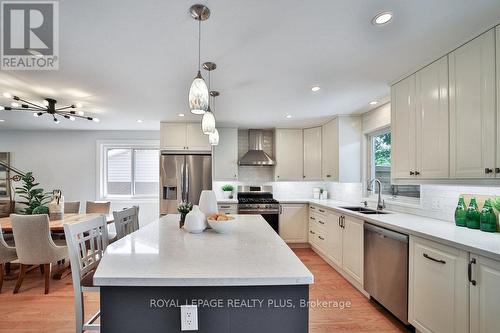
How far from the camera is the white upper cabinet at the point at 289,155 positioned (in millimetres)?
4816

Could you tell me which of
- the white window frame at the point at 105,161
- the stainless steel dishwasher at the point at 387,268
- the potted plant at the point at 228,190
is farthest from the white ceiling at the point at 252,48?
the white window frame at the point at 105,161

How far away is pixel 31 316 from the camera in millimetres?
2322

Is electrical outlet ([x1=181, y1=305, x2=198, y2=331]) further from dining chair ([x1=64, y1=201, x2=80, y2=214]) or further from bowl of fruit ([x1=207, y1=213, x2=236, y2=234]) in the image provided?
dining chair ([x1=64, y1=201, x2=80, y2=214])

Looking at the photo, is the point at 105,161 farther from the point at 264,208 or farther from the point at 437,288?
the point at 437,288

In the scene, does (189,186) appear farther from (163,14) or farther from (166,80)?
(163,14)

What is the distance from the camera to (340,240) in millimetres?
3232

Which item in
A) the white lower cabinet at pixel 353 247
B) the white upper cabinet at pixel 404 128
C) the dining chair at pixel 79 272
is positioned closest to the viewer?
the dining chair at pixel 79 272

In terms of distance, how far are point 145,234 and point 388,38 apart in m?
2.33

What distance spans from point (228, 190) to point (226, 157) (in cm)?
70

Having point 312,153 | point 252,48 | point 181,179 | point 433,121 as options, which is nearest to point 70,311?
point 181,179

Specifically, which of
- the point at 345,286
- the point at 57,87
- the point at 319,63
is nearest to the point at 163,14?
the point at 319,63

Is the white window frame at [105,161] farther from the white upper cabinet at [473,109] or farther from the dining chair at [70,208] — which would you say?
the white upper cabinet at [473,109]

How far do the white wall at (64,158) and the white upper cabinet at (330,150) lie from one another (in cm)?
394

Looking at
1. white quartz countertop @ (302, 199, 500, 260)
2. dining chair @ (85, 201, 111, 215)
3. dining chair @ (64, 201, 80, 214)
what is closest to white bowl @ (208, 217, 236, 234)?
white quartz countertop @ (302, 199, 500, 260)
